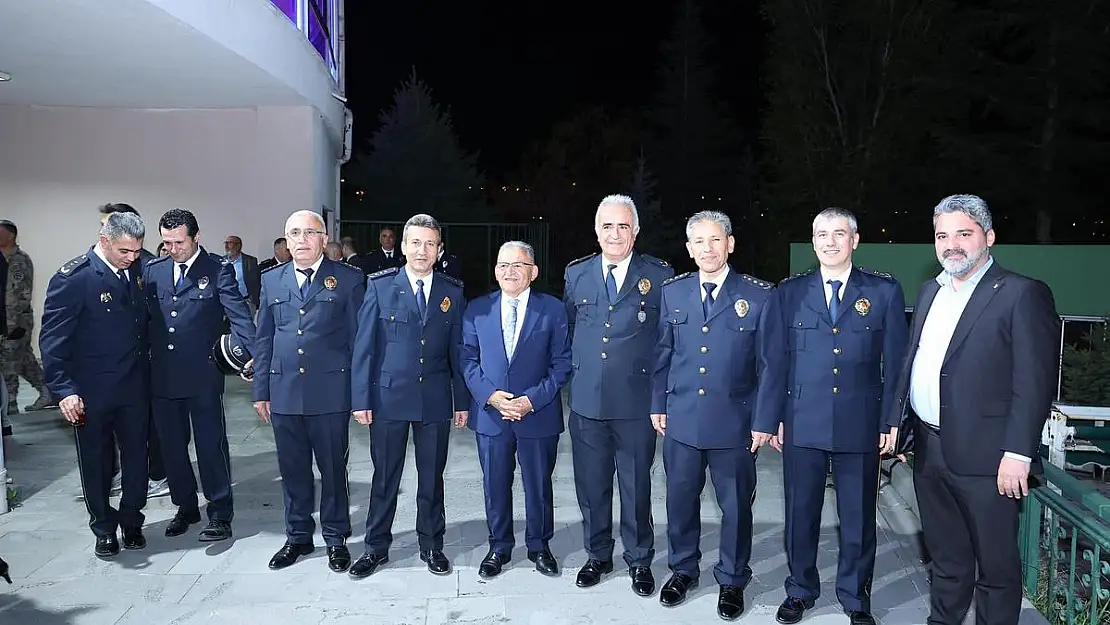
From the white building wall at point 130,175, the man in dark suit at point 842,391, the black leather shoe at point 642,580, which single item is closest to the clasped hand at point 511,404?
the black leather shoe at point 642,580

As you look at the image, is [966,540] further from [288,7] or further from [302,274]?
[288,7]

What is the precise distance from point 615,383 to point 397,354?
1055 mm

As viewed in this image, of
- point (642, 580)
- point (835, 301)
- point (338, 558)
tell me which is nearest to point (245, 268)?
point (338, 558)

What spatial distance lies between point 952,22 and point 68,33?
62.0ft

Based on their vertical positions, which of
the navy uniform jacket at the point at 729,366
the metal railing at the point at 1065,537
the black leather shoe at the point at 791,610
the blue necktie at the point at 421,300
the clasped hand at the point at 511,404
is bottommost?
the black leather shoe at the point at 791,610

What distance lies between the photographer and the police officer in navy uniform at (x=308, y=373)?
435cm

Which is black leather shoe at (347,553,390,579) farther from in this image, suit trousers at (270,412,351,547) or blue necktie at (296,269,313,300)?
blue necktie at (296,269,313,300)

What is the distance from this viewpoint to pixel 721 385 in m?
3.89

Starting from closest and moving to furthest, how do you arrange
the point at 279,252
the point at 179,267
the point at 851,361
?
the point at 851,361 < the point at 179,267 < the point at 279,252

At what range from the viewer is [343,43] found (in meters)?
13.9

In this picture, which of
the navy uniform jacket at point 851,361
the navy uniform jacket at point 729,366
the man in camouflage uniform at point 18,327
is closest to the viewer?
the navy uniform jacket at point 851,361

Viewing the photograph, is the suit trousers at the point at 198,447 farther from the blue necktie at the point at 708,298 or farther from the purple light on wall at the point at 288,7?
the purple light on wall at the point at 288,7

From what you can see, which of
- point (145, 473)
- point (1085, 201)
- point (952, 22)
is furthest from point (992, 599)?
point (952, 22)

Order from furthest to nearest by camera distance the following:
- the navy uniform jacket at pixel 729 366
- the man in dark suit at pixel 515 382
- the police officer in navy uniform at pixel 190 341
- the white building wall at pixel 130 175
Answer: the white building wall at pixel 130 175 → the police officer in navy uniform at pixel 190 341 → the man in dark suit at pixel 515 382 → the navy uniform jacket at pixel 729 366
